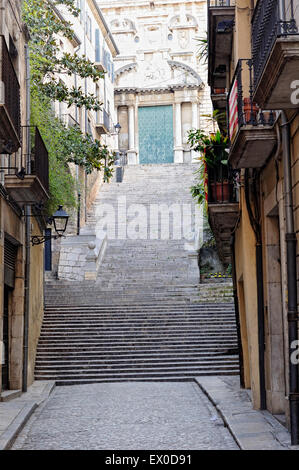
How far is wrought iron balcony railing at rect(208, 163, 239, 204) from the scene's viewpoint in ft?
49.2

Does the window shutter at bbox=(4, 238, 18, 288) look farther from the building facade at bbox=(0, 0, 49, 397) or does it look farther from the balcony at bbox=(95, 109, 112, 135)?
the balcony at bbox=(95, 109, 112, 135)

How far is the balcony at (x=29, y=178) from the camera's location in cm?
1373

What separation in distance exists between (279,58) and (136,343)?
13431 mm

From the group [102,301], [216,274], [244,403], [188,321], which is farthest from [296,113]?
[216,274]

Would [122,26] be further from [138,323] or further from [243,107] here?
[243,107]

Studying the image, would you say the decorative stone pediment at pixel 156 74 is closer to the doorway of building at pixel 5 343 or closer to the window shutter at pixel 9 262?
the window shutter at pixel 9 262

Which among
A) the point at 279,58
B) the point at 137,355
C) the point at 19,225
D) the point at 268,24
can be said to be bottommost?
the point at 137,355

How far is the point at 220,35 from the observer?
14648 millimetres

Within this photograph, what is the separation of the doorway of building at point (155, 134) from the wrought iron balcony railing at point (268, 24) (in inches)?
1436

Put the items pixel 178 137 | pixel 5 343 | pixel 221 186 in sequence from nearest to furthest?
pixel 221 186
pixel 5 343
pixel 178 137

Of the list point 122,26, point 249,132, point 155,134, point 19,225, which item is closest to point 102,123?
point 155,134

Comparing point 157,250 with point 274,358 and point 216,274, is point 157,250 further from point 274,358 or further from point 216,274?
point 274,358

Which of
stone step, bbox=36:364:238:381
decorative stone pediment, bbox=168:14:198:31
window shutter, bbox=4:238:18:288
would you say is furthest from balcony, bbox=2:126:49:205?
decorative stone pediment, bbox=168:14:198:31
